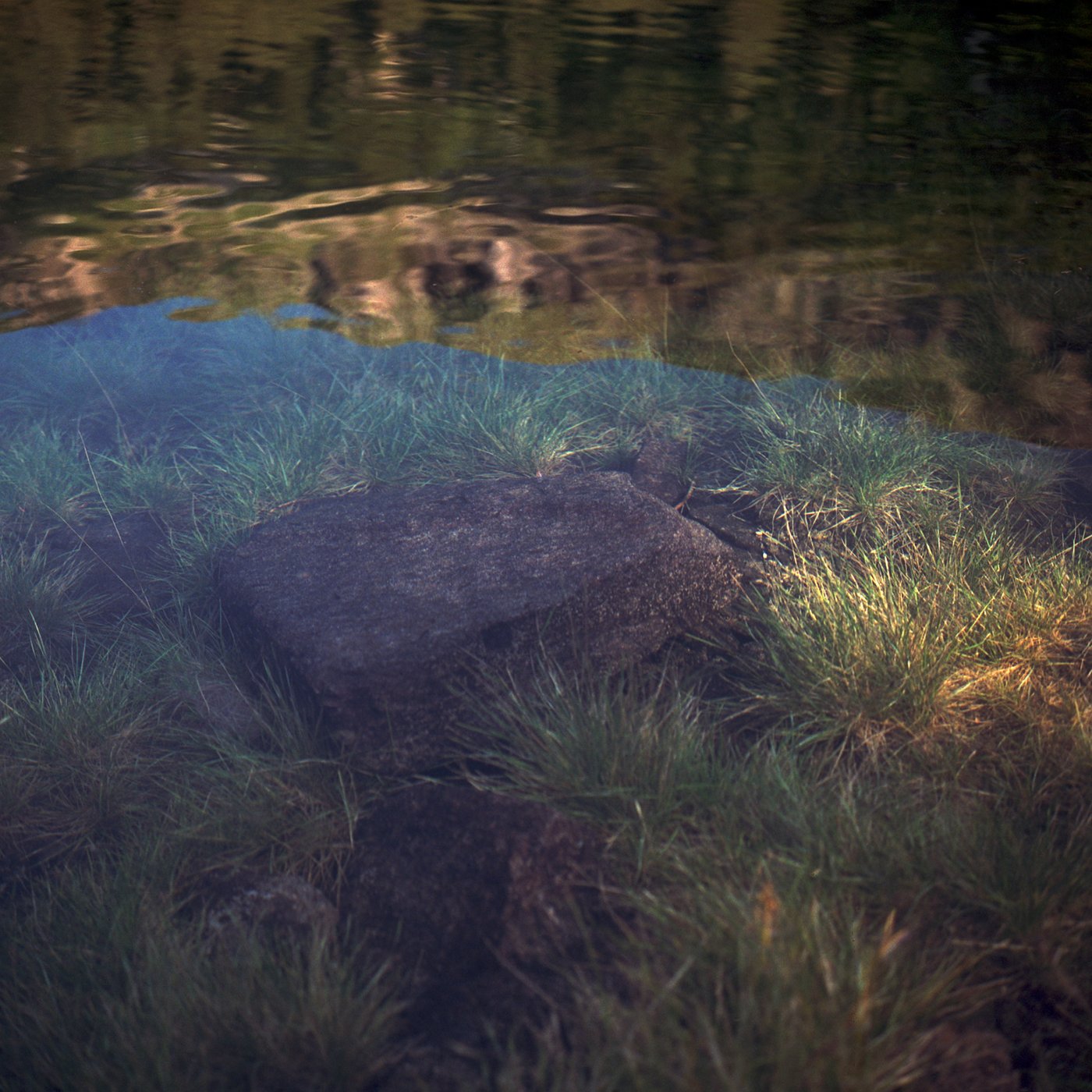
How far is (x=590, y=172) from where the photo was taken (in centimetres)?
264

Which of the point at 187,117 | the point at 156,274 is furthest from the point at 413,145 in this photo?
the point at 156,274

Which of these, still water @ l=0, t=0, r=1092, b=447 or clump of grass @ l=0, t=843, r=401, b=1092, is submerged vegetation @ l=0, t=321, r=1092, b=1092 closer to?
clump of grass @ l=0, t=843, r=401, b=1092

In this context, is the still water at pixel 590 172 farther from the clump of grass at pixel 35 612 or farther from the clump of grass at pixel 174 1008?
the clump of grass at pixel 174 1008

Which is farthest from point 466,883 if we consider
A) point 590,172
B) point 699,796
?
point 590,172

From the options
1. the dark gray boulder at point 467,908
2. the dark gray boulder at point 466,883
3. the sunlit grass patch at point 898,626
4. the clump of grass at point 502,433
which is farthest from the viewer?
the clump of grass at point 502,433

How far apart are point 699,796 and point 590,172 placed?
2060mm

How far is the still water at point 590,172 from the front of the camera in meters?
2.58

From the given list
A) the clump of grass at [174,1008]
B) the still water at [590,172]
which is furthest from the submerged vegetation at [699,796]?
the still water at [590,172]

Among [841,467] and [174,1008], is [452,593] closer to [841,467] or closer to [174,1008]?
[174,1008]

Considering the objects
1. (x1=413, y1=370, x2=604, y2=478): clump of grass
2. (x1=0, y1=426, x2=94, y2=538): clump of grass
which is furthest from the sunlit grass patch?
(x1=0, y1=426, x2=94, y2=538): clump of grass

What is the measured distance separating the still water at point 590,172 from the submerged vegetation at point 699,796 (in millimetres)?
926

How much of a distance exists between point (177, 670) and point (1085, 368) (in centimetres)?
368

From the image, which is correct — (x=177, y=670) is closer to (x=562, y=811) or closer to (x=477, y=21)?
(x=562, y=811)

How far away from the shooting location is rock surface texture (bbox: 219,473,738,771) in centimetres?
248
